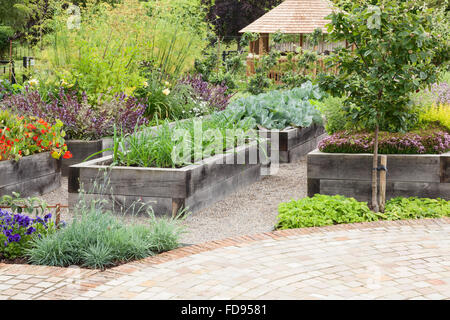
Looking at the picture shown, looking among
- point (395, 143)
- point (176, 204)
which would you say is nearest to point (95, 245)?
point (176, 204)

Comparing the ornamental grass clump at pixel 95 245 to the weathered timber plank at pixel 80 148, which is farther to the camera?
the weathered timber plank at pixel 80 148

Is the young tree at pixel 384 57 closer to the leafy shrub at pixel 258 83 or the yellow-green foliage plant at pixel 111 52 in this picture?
the yellow-green foliage plant at pixel 111 52

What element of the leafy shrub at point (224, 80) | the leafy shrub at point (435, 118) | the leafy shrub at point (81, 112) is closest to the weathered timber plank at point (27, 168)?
the leafy shrub at point (81, 112)

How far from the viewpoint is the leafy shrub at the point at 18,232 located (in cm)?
493

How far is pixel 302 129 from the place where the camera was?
10.1m

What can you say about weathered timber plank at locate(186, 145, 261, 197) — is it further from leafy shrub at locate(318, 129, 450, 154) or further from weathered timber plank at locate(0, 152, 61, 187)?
weathered timber plank at locate(0, 152, 61, 187)

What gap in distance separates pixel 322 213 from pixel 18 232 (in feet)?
9.24

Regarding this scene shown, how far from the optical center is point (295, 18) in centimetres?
2383

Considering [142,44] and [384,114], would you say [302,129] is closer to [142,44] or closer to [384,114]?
[142,44]

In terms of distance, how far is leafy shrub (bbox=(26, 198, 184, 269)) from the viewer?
4.73 meters

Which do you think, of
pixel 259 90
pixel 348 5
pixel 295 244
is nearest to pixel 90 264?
pixel 295 244

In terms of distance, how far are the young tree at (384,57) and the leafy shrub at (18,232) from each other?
321 cm

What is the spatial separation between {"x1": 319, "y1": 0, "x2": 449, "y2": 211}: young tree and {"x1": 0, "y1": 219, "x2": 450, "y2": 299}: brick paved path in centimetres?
137
